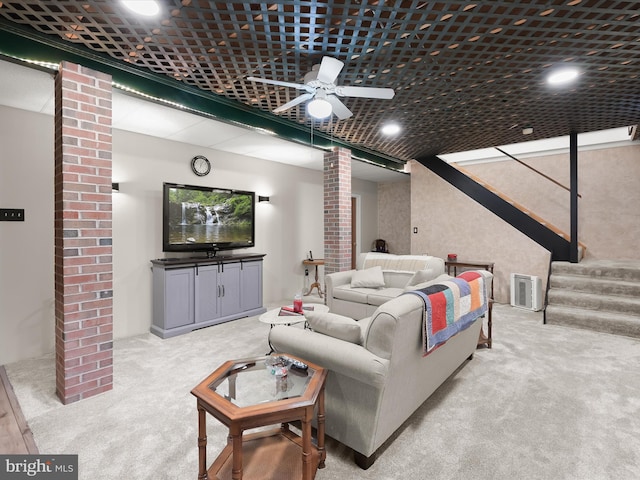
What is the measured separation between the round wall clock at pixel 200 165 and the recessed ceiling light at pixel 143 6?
8.22 ft

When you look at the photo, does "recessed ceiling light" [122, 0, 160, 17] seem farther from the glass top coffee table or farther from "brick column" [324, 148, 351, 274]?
"brick column" [324, 148, 351, 274]

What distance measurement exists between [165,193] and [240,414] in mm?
3402

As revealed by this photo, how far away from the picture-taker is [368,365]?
164cm

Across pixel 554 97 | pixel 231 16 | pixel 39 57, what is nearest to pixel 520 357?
pixel 554 97

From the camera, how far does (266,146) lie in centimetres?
457

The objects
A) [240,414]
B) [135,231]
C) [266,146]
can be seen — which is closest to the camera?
[240,414]

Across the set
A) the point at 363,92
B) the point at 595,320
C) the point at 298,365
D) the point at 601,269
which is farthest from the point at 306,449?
the point at 601,269

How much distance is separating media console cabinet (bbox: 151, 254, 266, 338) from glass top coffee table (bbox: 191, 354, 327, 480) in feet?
7.95

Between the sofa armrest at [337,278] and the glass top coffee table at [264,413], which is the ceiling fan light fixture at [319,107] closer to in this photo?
the glass top coffee table at [264,413]

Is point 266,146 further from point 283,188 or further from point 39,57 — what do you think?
point 39,57

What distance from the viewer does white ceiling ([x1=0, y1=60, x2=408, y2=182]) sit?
2.59 metres

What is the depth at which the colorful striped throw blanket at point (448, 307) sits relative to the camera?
197 centimetres

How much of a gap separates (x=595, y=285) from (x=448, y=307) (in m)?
3.72

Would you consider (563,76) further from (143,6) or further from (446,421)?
(143,6)
